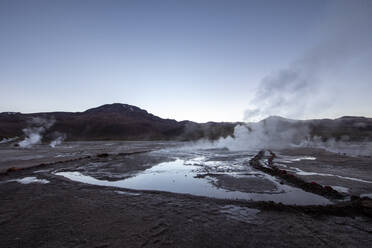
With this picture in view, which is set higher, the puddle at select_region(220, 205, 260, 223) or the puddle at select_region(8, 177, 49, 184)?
the puddle at select_region(220, 205, 260, 223)

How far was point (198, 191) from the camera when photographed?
11047 millimetres

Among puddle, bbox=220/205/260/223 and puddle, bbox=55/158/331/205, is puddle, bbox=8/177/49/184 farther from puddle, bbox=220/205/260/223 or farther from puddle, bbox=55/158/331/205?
puddle, bbox=220/205/260/223

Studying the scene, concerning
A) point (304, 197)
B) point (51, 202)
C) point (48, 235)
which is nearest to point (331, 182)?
point (304, 197)

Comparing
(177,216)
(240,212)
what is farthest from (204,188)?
(177,216)

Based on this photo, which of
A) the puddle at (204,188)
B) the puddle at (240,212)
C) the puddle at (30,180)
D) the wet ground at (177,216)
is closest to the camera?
the wet ground at (177,216)

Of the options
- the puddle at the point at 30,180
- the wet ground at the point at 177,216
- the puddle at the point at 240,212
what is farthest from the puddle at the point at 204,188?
the puddle at the point at 30,180

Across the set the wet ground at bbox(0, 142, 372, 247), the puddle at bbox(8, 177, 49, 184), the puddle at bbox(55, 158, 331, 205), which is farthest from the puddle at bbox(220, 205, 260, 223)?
the puddle at bbox(8, 177, 49, 184)

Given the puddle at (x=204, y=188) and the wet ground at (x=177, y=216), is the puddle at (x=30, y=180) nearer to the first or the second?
the wet ground at (x=177, y=216)

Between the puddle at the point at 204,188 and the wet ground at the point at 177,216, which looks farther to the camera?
the puddle at the point at 204,188

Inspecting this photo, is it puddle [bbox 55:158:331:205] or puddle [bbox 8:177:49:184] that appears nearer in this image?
puddle [bbox 55:158:331:205]

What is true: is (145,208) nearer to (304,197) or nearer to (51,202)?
(51,202)

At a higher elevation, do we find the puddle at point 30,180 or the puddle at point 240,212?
the puddle at point 240,212

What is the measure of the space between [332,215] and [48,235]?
10.6 m

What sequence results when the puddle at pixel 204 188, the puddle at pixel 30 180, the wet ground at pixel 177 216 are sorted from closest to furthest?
the wet ground at pixel 177 216, the puddle at pixel 204 188, the puddle at pixel 30 180
